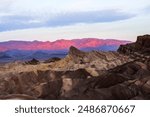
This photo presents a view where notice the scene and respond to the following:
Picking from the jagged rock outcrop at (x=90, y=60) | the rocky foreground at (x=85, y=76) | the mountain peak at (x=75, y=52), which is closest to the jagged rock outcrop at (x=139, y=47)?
the rocky foreground at (x=85, y=76)

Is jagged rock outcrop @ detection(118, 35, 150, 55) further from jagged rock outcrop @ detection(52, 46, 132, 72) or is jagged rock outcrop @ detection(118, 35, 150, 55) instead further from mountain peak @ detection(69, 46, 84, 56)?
mountain peak @ detection(69, 46, 84, 56)

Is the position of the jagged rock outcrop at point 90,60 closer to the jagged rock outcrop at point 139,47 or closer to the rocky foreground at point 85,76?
the rocky foreground at point 85,76

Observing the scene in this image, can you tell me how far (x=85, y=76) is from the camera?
12.5 m

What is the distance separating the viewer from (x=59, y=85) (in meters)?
11.8

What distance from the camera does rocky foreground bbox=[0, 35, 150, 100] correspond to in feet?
33.3

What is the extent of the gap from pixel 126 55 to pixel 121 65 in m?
1.90

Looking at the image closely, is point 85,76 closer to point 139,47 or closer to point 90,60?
point 90,60

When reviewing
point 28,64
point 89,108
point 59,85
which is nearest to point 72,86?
point 59,85

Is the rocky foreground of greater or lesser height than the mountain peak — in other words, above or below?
below

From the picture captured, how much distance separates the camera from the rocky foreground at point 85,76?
1016cm

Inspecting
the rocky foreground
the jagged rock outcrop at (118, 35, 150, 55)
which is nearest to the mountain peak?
the rocky foreground

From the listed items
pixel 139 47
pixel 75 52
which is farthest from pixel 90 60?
pixel 139 47

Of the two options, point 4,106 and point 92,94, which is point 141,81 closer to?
point 92,94

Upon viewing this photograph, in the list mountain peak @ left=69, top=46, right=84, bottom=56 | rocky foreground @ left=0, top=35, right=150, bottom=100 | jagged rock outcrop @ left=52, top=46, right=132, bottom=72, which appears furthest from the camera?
mountain peak @ left=69, top=46, right=84, bottom=56
